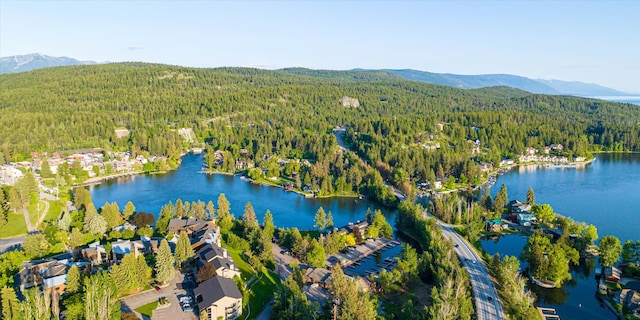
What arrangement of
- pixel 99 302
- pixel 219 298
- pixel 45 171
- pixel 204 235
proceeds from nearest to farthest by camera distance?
pixel 99 302 < pixel 219 298 < pixel 204 235 < pixel 45 171

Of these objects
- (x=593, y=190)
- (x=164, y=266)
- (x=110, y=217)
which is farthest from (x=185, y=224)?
(x=593, y=190)

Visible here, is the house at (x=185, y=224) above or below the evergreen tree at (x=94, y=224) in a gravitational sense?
below

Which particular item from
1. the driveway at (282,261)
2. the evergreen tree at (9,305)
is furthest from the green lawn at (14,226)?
the driveway at (282,261)

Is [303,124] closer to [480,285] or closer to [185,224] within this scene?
[185,224]

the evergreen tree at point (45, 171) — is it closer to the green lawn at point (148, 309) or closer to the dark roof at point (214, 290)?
the green lawn at point (148, 309)

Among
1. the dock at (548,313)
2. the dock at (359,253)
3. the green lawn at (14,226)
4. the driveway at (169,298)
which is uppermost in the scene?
the driveway at (169,298)

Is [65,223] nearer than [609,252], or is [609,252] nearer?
[609,252]

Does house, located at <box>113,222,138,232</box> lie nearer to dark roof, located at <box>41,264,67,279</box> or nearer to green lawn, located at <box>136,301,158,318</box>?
dark roof, located at <box>41,264,67,279</box>
